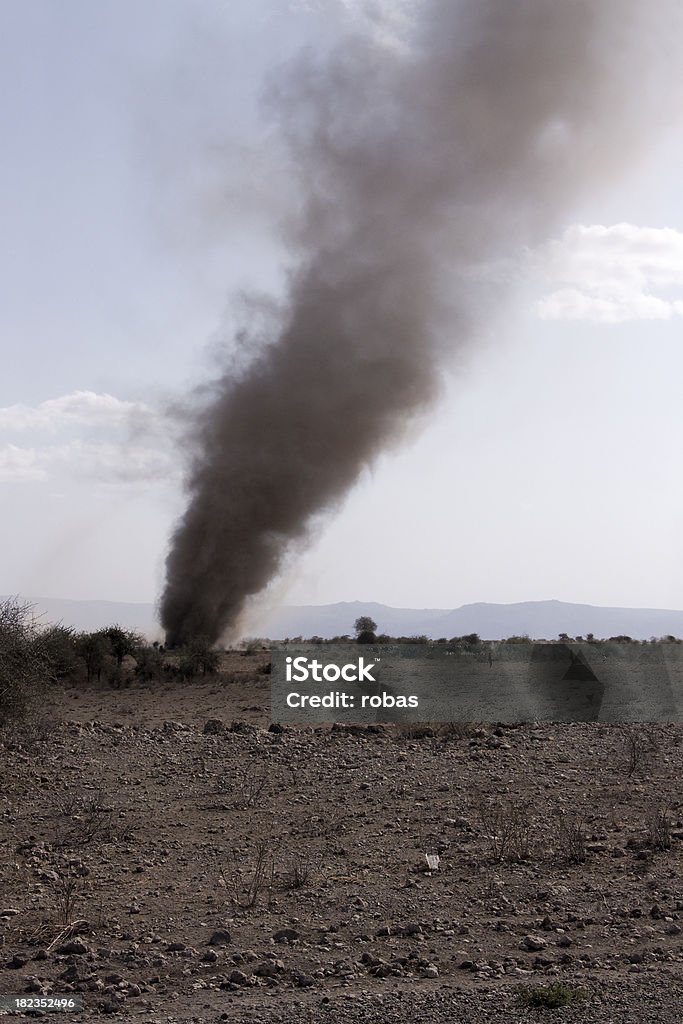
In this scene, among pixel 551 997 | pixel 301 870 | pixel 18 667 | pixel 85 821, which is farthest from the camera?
pixel 18 667

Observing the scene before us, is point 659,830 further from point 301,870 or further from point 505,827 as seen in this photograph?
point 301,870

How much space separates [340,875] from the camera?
9383mm

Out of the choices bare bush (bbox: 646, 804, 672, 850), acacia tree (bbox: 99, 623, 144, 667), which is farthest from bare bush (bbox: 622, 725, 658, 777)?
acacia tree (bbox: 99, 623, 144, 667)

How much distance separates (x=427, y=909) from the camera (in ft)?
27.1

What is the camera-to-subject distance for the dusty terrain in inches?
256

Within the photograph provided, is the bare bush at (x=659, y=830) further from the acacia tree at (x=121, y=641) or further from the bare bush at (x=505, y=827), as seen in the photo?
the acacia tree at (x=121, y=641)

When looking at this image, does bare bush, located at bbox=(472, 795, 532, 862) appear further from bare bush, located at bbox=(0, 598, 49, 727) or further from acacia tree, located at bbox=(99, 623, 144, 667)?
acacia tree, located at bbox=(99, 623, 144, 667)

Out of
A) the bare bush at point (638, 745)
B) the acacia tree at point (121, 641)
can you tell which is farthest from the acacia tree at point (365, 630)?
the bare bush at point (638, 745)

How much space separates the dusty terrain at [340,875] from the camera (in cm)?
651

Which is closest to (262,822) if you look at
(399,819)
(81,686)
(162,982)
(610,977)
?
(399,819)

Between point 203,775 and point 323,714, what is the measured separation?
856 cm

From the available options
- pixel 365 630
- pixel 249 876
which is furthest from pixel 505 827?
pixel 365 630

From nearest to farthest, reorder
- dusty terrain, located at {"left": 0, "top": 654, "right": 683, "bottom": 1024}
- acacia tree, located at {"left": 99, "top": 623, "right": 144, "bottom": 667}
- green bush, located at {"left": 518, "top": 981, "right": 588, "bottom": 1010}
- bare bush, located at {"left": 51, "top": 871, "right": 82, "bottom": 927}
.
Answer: green bush, located at {"left": 518, "top": 981, "right": 588, "bottom": 1010}, dusty terrain, located at {"left": 0, "top": 654, "right": 683, "bottom": 1024}, bare bush, located at {"left": 51, "top": 871, "right": 82, "bottom": 927}, acacia tree, located at {"left": 99, "top": 623, "right": 144, "bottom": 667}

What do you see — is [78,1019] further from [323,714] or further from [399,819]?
[323,714]
